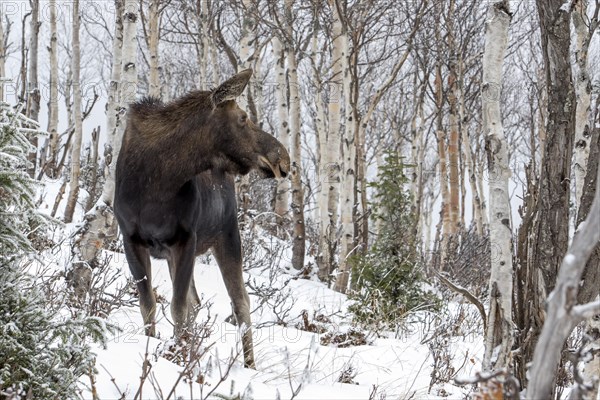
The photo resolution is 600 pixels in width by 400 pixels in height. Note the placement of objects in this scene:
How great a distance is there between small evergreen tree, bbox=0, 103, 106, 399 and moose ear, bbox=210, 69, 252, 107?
2.06 metres

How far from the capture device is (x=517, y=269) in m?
3.66

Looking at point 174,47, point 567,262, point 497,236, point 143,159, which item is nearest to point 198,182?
point 143,159

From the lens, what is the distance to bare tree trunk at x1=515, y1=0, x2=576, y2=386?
3.51 m

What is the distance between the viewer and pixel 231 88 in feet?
15.5

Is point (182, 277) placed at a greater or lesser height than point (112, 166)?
lesser

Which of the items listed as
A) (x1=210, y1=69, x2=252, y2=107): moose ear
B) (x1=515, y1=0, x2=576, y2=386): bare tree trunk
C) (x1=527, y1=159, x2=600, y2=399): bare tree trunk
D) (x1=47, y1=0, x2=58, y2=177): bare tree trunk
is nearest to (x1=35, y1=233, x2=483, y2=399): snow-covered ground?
(x1=515, y1=0, x2=576, y2=386): bare tree trunk

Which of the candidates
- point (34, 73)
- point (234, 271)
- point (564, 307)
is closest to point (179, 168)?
point (234, 271)

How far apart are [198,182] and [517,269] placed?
2387mm

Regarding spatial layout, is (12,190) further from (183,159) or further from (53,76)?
(53,76)

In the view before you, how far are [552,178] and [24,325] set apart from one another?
2.56 metres

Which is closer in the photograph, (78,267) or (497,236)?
(497,236)

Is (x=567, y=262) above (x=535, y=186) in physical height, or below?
below

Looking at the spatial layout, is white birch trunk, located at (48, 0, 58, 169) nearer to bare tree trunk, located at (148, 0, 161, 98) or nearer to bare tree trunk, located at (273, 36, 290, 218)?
bare tree trunk, located at (148, 0, 161, 98)

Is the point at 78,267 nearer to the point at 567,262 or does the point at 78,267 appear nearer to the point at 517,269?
the point at 517,269
